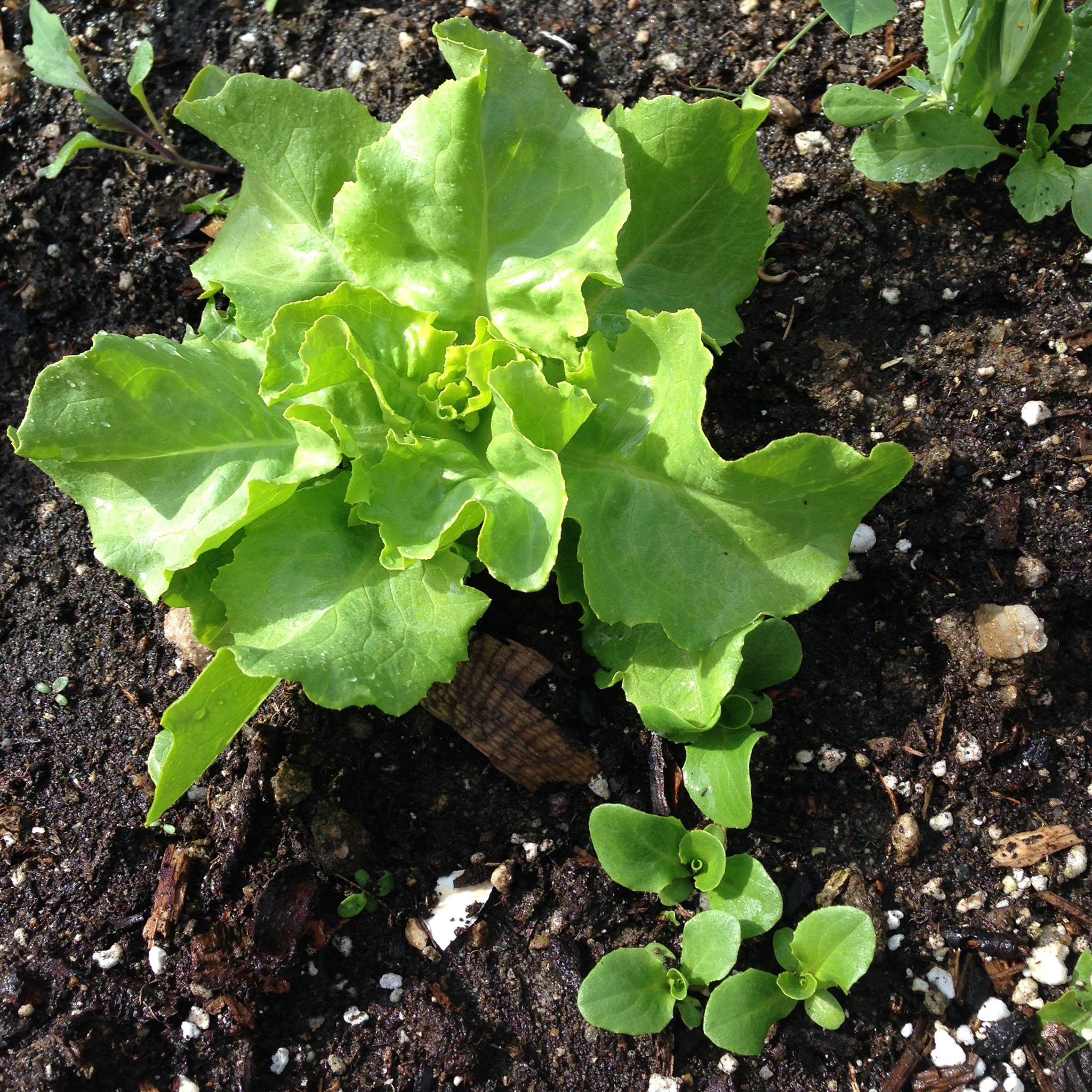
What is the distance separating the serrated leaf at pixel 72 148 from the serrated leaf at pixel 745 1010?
9.09 feet

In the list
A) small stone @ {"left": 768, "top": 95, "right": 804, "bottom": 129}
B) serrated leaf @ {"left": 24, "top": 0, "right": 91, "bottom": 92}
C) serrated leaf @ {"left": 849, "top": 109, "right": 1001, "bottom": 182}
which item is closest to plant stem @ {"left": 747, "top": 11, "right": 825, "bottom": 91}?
small stone @ {"left": 768, "top": 95, "right": 804, "bottom": 129}

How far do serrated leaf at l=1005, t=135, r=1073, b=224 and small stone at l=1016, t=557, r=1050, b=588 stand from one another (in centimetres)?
88

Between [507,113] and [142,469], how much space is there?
1106 mm

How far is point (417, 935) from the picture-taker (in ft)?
7.64

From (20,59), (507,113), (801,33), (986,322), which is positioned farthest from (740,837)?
(20,59)

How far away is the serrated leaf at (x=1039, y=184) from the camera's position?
2523 millimetres

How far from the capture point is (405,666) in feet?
6.62

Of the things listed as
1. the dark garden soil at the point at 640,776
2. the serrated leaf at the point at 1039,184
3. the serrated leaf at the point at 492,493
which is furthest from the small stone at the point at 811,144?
the serrated leaf at the point at 492,493

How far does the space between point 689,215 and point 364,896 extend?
1.82 metres

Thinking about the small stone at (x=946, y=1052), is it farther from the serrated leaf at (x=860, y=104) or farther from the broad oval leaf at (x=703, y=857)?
the serrated leaf at (x=860, y=104)

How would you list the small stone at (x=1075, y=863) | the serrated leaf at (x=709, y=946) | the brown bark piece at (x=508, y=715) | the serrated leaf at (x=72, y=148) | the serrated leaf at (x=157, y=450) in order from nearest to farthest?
the serrated leaf at (x=157, y=450), the serrated leaf at (x=709, y=946), the small stone at (x=1075, y=863), the brown bark piece at (x=508, y=715), the serrated leaf at (x=72, y=148)

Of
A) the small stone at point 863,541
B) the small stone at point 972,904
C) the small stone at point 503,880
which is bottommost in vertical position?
the small stone at point 972,904

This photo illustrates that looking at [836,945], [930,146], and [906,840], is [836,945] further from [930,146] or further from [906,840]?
[930,146]

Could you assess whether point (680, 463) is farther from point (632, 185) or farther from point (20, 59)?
point (20, 59)
